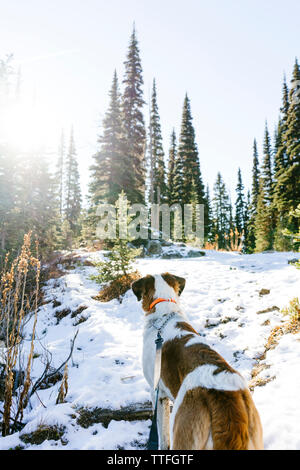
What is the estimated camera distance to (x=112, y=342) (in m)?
5.83

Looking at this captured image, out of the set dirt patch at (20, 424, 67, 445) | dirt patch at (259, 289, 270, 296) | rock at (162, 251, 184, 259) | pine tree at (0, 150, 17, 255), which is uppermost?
pine tree at (0, 150, 17, 255)

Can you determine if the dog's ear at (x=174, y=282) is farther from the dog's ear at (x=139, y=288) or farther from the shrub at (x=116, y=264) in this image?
the shrub at (x=116, y=264)

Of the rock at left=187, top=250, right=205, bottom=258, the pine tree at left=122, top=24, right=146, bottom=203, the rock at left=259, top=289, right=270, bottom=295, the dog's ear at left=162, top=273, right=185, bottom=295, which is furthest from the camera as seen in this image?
the pine tree at left=122, top=24, right=146, bottom=203

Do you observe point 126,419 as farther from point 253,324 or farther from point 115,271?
point 115,271

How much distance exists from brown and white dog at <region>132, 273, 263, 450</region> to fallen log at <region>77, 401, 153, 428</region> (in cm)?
102

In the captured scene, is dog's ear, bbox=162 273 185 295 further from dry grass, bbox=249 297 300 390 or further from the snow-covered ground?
dry grass, bbox=249 297 300 390

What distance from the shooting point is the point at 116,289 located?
9.20 metres

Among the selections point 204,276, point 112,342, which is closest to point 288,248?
point 204,276

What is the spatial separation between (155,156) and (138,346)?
98.6 feet

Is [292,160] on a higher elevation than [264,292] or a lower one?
higher

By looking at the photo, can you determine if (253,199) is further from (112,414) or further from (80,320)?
(112,414)

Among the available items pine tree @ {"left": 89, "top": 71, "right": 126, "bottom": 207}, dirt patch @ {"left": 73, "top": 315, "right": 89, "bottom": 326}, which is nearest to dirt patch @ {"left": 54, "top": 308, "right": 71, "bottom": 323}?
dirt patch @ {"left": 73, "top": 315, "right": 89, "bottom": 326}

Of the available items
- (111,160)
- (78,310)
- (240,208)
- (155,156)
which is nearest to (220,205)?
(240,208)

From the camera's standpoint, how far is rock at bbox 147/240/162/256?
700 inches
